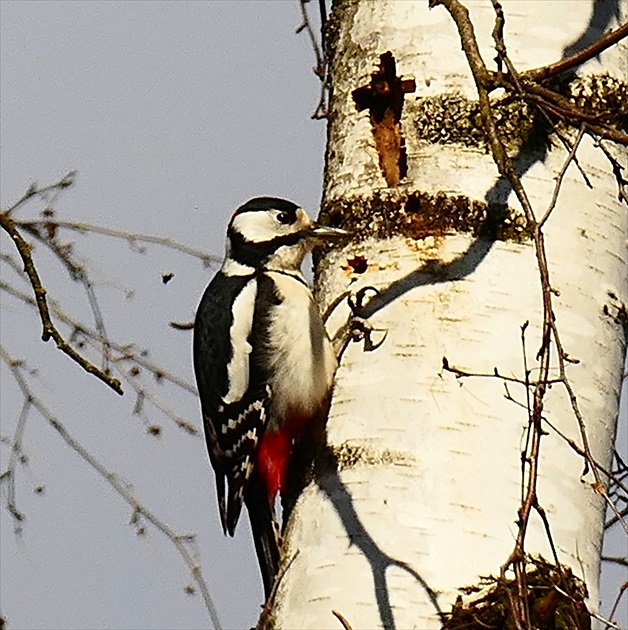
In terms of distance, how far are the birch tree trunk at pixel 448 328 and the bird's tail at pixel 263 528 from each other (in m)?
0.32

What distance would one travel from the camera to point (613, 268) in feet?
9.45

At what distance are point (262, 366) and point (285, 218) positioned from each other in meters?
0.41

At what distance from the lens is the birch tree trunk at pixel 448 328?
99.2 inches

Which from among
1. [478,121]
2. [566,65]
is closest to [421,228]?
[478,121]

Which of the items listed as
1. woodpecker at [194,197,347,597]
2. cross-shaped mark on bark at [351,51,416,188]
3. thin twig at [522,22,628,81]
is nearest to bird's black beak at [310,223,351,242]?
woodpecker at [194,197,347,597]

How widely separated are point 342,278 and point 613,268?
0.58m

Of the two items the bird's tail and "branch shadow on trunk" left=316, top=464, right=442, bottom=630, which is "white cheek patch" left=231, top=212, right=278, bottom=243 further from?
"branch shadow on trunk" left=316, top=464, right=442, bottom=630

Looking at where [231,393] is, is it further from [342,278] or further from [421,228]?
[421,228]

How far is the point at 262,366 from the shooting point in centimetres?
355

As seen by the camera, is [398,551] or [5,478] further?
[5,478]

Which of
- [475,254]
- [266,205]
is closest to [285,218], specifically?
[266,205]

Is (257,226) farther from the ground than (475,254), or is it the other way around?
(257,226)

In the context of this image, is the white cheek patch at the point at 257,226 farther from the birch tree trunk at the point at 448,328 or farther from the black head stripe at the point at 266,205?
the birch tree trunk at the point at 448,328

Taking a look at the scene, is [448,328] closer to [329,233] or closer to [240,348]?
[329,233]
